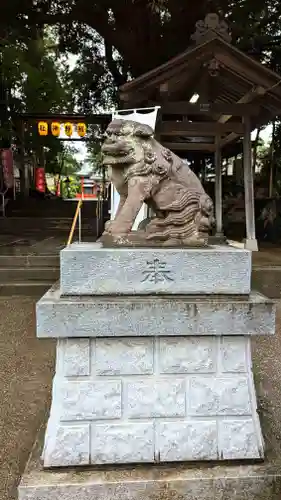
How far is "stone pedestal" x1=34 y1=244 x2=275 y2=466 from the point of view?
1.96 m

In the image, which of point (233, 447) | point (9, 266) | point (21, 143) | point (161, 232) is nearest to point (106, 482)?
point (233, 447)

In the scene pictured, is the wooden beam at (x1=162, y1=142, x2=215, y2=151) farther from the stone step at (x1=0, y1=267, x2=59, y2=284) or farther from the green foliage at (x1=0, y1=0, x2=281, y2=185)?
the stone step at (x1=0, y1=267, x2=59, y2=284)

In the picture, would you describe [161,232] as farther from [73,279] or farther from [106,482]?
[106,482]

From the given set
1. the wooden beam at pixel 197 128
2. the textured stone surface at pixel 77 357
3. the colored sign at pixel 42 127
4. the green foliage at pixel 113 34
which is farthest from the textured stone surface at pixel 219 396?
the colored sign at pixel 42 127

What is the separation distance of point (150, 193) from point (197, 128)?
6153 mm

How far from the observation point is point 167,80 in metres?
6.93

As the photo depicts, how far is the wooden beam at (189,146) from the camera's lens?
9.05 m

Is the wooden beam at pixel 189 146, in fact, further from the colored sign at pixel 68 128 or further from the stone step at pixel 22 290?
the colored sign at pixel 68 128

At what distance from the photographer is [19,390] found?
10.8 ft

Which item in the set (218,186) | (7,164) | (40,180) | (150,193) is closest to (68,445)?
(150,193)

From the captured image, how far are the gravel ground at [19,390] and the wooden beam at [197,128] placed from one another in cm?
441

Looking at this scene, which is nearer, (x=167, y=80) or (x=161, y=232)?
(x=161, y=232)

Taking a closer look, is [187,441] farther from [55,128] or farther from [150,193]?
[55,128]

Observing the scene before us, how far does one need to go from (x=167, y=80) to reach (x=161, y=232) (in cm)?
534
